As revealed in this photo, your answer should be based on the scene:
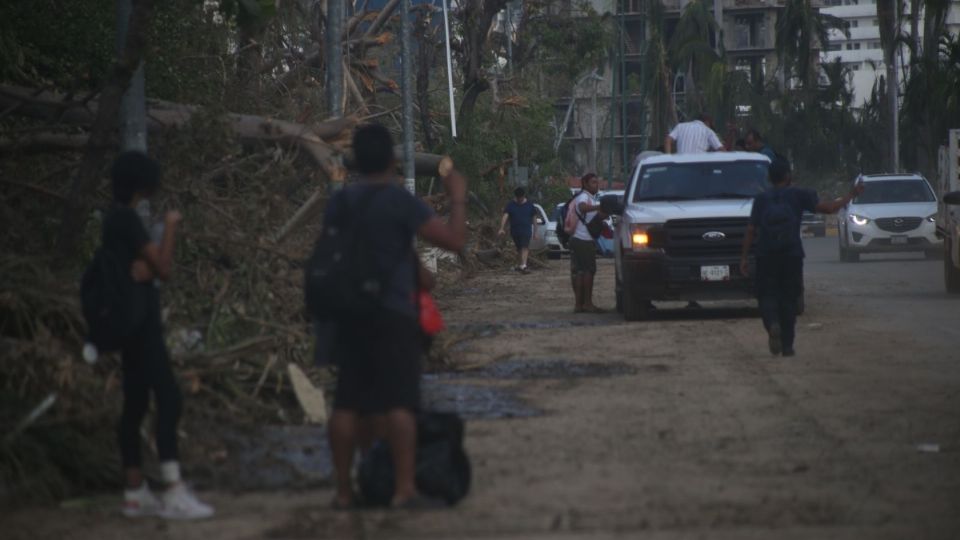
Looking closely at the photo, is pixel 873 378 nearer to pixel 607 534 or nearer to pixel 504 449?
pixel 504 449

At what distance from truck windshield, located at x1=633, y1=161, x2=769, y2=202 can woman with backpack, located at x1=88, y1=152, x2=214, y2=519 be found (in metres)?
13.1

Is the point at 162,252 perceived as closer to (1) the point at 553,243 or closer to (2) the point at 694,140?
(2) the point at 694,140

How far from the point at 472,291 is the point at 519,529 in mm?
21500

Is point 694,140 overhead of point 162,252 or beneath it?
overhead

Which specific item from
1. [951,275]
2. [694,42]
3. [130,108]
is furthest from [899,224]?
[694,42]

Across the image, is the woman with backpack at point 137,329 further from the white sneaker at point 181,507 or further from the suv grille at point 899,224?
the suv grille at point 899,224

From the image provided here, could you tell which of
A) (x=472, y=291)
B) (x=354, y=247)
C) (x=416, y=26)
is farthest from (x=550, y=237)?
(x=354, y=247)

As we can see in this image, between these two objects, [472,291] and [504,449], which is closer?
[504,449]

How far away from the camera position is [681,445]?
372 inches

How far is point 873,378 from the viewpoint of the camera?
12.7 m

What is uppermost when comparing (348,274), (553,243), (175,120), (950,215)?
Answer: (175,120)

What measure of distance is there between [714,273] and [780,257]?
4.34 metres

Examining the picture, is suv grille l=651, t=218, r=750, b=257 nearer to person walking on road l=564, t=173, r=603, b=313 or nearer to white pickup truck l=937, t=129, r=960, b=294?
person walking on road l=564, t=173, r=603, b=313

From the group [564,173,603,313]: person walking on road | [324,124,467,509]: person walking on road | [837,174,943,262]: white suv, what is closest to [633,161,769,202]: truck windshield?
[564,173,603,313]: person walking on road
